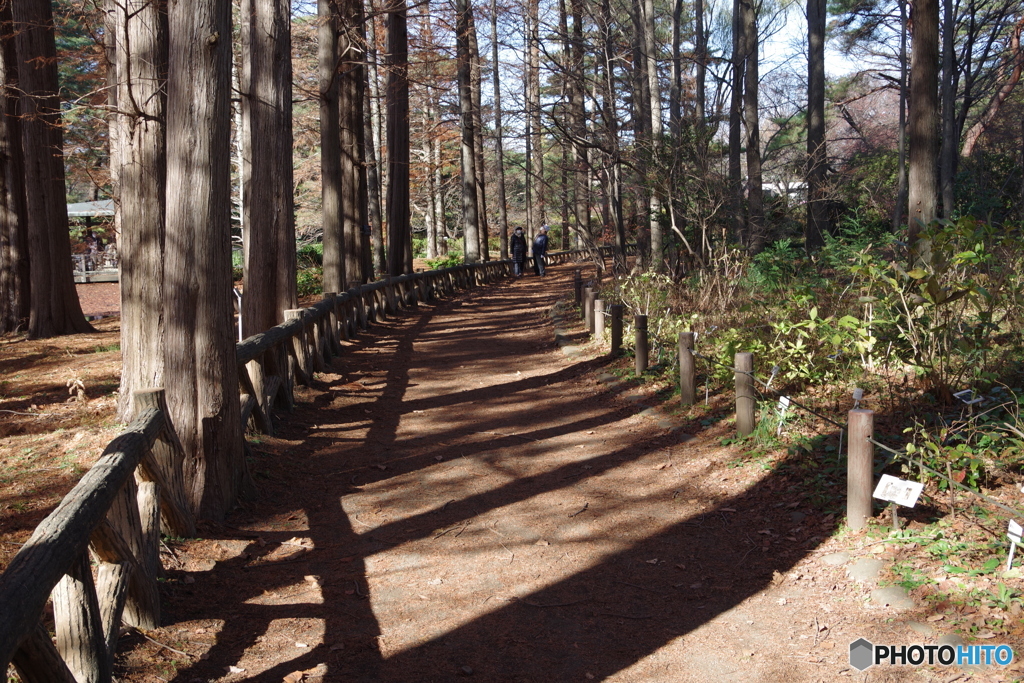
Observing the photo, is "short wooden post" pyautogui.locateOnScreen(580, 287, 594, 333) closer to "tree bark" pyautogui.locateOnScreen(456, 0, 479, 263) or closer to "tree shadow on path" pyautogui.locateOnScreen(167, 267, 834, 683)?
"tree shadow on path" pyautogui.locateOnScreen(167, 267, 834, 683)

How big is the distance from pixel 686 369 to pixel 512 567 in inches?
147

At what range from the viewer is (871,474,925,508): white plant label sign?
4484mm

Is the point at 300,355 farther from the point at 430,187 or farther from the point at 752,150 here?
the point at 430,187

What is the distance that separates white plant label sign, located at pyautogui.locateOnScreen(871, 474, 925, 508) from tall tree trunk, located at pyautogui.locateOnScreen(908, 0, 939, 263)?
5880 mm

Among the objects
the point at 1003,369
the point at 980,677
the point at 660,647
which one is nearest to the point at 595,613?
the point at 660,647

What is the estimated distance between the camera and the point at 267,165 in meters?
11.3

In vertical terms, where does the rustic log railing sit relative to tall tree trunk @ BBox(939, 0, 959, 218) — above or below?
below

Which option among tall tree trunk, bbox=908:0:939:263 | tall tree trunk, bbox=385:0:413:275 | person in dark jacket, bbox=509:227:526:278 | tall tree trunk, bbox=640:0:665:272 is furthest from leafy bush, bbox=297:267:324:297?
tall tree trunk, bbox=908:0:939:263

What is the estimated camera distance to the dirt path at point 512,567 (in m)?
4.09

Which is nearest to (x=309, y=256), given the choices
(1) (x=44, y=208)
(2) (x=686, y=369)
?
(1) (x=44, y=208)

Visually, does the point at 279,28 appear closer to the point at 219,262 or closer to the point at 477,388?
the point at 477,388

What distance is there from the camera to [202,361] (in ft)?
19.4

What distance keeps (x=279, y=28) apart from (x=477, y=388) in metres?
5.69

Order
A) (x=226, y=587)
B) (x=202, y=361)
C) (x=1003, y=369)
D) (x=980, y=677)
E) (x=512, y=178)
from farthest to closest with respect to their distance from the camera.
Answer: (x=512, y=178)
(x=1003, y=369)
(x=202, y=361)
(x=226, y=587)
(x=980, y=677)
